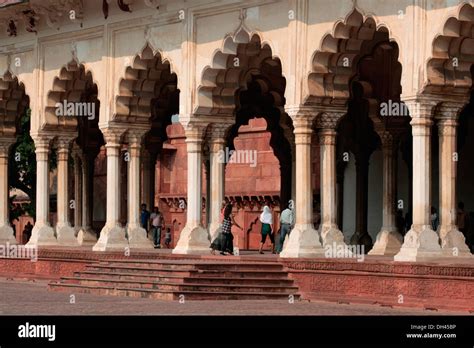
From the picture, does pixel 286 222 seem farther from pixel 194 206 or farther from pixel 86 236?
pixel 86 236

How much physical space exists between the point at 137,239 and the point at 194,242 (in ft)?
8.48

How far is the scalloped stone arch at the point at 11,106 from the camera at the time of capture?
3284cm

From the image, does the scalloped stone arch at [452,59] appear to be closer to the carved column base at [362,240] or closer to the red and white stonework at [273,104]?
the red and white stonework at [273,104]

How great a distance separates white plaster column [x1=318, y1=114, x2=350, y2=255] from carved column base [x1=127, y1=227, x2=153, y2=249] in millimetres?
5237

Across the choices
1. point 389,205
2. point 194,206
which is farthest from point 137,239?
point 389,205

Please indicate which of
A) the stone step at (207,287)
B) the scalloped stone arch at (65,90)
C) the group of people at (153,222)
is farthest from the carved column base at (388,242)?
the scalloped stone arch at (65,90)

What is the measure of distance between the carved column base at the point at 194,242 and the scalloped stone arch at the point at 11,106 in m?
7.20

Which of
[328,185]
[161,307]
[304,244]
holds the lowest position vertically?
[161,307]

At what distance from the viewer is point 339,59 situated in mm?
24219

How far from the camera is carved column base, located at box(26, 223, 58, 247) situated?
1224 inches

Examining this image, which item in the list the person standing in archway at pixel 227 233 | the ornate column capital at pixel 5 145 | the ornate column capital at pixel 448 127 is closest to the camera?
the ornate column capital at pixel 448 127

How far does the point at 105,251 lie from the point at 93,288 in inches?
133

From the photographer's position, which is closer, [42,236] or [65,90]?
[65,90]
